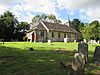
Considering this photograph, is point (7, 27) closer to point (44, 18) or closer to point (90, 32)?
point (90, 32)

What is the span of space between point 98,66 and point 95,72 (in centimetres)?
207

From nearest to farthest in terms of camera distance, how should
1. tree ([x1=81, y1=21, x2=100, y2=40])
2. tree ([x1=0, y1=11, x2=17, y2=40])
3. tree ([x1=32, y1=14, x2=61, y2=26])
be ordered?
tree ([x1=81, y1=21, x2=100, y2=40]), tree ([x1=0, y1=11, x2=17, y2=40]), tree ([x1=32, y1=14, x2=61, y2=26])

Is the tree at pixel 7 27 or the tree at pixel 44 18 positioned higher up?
the tree at pixel 44 18

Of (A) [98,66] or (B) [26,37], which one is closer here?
(A) [98,66]

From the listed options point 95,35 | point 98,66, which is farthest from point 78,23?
point 98,66

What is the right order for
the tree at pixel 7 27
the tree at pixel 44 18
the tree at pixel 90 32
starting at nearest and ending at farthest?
the tree at pixel 90 32 → the tree at pixel 7 27 → the tree at pixel 44 18

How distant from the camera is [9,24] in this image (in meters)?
67.9

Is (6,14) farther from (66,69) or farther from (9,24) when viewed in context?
(66,69)

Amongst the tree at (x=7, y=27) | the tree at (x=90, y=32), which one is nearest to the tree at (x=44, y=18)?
A: the tree at (x=7, y=27)

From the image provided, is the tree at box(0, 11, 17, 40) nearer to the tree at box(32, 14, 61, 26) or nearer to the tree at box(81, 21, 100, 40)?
the tree at box(81, 21, 100, 40)

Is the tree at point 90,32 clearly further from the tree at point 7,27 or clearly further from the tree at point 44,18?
the tree at point 44,18

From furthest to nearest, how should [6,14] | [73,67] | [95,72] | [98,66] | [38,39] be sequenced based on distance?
[6,14] < [38,39] < [98,66] < [95,72] < [73,67]

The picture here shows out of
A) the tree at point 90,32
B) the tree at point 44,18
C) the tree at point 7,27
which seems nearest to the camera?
the tree at point 90,32

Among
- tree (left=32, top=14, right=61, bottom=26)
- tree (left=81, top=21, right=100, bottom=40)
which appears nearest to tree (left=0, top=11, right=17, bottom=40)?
tree (left=81, top=21, right=100, bottom=40)
